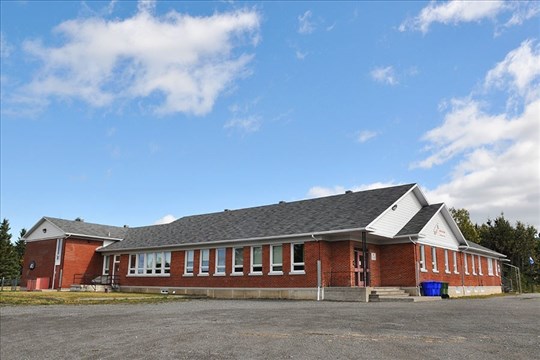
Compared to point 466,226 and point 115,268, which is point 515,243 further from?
point 115,268

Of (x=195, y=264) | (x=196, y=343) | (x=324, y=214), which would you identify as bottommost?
(x=196, y=343)

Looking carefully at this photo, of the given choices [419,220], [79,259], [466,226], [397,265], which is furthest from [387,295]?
[466,226]

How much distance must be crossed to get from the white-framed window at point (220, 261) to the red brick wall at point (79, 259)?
1384 cm

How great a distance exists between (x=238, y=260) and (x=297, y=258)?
4475 mm

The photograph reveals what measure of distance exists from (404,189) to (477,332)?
19.1 meters

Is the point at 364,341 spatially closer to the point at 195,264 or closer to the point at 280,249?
the point at 280,249

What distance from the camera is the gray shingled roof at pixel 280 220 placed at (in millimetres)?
26109

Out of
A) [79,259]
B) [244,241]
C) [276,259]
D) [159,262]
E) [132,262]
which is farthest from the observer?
[79,259]

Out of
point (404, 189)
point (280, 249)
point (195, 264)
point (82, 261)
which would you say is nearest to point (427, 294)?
point (404, 189)

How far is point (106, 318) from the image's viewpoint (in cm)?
1474

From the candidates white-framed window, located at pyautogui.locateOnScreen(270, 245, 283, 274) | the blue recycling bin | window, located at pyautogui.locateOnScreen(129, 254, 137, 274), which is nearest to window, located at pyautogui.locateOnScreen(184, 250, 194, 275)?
window, located at pyautogui.locateOnScreen(129, 254, 137, 274)

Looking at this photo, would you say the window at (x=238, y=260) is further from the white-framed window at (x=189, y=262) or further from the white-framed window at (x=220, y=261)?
the white-framed window at (x=189, y=262)

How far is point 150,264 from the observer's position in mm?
34938

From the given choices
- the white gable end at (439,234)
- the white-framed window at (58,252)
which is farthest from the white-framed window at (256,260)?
the white-framed window at (58,252)
